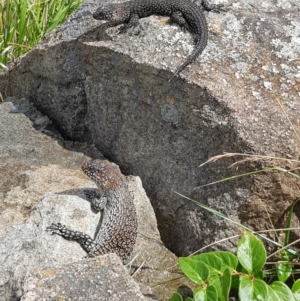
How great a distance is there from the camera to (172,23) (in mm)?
6047

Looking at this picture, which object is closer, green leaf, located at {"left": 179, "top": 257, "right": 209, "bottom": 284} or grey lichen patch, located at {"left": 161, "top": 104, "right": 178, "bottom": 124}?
green leaf, located at {"left": 179, "top": 257, "right": 209, "bottom": 284}

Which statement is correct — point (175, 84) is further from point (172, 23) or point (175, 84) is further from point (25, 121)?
point (25, 121)

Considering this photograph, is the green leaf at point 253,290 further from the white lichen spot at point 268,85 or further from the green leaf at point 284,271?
the white lichen spot at point 268,85

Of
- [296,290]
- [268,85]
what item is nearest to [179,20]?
[268,85]

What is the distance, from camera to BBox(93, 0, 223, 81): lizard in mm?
5930

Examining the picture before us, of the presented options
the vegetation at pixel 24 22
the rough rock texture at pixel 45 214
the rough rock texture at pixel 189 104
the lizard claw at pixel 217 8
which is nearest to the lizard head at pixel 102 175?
the rough rock texture at pixel 45 214

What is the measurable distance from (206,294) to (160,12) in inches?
116

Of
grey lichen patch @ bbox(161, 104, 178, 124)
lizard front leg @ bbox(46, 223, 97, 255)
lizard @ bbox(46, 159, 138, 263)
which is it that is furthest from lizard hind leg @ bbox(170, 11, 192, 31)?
lizard front leg @ bbox(46, 223, 97, 255)

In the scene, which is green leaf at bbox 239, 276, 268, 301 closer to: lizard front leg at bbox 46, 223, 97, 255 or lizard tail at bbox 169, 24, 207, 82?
lizard front leg at bbox 46, 223, 97, 255

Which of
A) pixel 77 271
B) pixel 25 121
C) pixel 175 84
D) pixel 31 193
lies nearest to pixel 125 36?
pixel 175 84

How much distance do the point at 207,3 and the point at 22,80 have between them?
1.97 m

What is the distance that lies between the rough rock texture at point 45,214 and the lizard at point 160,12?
1.25 metres

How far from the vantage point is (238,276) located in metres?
4.57

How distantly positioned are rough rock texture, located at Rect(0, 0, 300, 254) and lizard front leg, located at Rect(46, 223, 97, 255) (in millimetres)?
846
